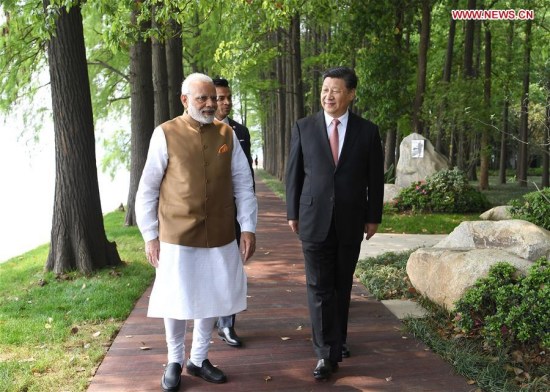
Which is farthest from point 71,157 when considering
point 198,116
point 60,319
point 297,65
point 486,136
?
point 486,136

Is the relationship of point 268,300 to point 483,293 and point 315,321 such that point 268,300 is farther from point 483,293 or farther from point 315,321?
point 483,293

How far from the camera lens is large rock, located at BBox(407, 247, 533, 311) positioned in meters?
5.04

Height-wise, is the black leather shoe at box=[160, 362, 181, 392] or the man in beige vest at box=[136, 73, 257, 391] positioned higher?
the man in beige vest at box=[136, 73, 257, 391]

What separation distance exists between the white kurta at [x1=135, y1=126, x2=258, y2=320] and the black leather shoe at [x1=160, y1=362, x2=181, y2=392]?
44 cm

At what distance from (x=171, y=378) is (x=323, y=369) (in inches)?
43.4

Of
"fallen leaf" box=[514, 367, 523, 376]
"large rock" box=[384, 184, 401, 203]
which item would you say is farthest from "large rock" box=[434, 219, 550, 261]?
"large rock" box=[384, 184, 401, 203]

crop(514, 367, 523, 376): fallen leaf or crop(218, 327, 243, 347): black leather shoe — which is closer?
crop(514, 367, 523, 376): fallen leaf

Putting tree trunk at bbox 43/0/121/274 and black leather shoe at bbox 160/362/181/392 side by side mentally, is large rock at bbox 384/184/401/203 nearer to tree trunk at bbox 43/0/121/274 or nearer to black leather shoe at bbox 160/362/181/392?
tree trunk at bbox 43/0/121/274

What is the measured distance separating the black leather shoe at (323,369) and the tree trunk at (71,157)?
4.25 metres

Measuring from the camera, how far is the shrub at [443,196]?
44.4ft

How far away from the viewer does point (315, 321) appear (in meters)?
4.15

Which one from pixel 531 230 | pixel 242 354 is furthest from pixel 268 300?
pixel 531 230

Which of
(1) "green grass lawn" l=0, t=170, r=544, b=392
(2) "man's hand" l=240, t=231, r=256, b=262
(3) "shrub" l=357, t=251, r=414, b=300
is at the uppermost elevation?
(2) "man's hand" l=240, t=231, r=256, b=262

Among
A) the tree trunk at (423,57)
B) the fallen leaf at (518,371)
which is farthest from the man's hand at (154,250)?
the tree trunk at (423,57)
